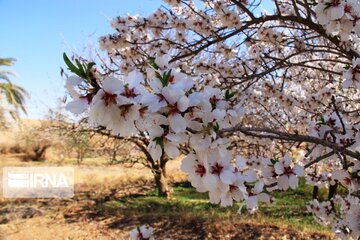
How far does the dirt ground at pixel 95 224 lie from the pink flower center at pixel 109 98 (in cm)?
592

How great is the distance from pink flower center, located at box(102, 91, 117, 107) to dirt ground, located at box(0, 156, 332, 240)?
5.92 metres

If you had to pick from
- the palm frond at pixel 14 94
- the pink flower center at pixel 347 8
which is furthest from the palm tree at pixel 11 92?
the pink flower center at pixel 347 8

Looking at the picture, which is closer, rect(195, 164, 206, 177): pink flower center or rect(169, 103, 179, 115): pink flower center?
rect(169, 103, 179, 115): pink flower center

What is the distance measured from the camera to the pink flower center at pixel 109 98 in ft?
2.99

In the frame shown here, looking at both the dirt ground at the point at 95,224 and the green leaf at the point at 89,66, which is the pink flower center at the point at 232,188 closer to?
the green leaf at the point at 89,66

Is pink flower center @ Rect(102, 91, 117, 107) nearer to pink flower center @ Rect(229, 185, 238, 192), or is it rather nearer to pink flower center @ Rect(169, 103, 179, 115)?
pink flower center @ Rect(169, 103, 179, 115)

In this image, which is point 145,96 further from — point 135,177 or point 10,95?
point 10,95

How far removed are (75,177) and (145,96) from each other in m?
13.7

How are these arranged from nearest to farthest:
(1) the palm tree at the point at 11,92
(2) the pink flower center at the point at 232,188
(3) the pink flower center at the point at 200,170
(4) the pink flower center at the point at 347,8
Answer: (3) the pink flower center at the point at 200,170 → (2) the pink flower center at the point at 232,188 → (4) the pink flower center at the point at 347,8 → (1) the palm tree at the point at 11,92

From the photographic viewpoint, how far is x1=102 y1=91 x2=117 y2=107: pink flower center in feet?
2.99

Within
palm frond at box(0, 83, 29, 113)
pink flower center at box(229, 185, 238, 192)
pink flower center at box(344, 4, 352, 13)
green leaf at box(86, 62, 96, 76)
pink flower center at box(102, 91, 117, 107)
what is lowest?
pink flower center at box(229, 185, 238, 192)

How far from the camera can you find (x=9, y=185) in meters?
11.9

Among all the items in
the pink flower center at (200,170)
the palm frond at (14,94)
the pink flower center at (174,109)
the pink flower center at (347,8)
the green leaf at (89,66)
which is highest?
the palm frond at (14,94)

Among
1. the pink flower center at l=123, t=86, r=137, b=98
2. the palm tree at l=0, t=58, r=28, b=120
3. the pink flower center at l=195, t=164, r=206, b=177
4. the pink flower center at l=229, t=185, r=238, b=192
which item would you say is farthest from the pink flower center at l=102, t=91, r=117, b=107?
the palm tree at l=0, t=58, r=28, b=120
